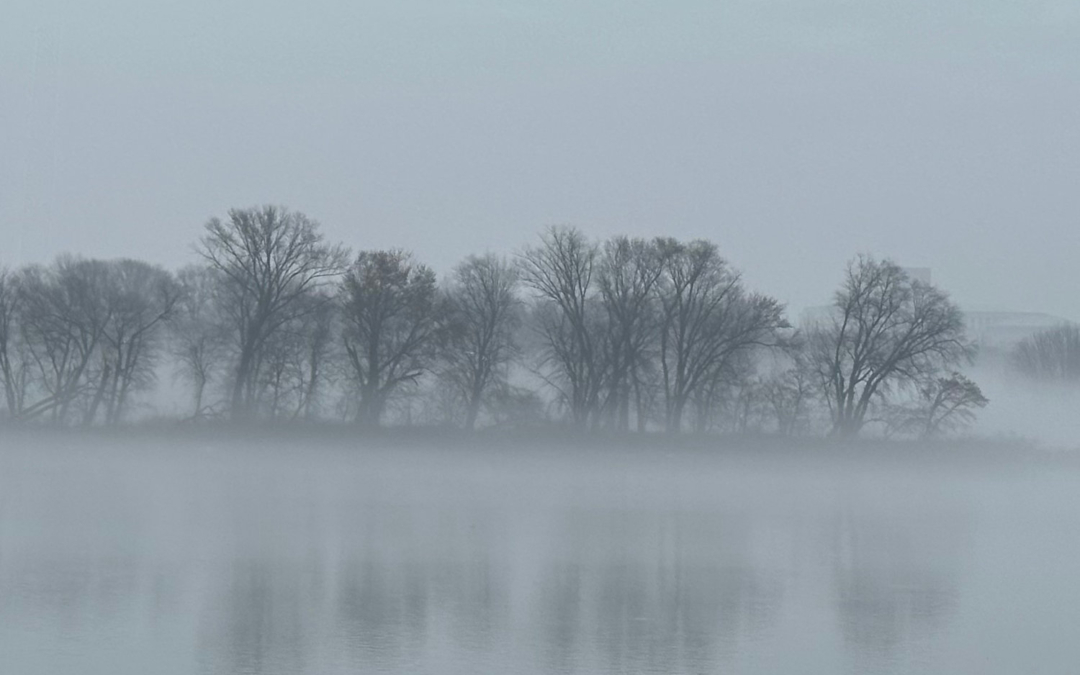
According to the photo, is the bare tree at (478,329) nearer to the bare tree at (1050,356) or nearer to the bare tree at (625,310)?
the bare tree at (625,310)

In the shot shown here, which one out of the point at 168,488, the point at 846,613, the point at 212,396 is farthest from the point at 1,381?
the point at 846,613

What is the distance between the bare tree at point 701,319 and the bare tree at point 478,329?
14.7 feet

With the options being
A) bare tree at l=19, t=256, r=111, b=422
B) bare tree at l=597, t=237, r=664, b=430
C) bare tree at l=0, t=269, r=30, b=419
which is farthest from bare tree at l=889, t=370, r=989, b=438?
bare tree at l=0, t=269, r=30, b=419

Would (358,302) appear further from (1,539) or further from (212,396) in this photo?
(1,539)

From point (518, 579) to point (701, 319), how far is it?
85.6 feet

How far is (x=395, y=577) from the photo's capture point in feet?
50.3

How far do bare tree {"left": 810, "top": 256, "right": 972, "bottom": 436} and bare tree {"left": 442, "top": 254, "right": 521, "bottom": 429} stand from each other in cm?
891

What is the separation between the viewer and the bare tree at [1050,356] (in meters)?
49.3

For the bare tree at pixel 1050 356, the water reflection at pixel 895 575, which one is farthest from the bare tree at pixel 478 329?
the bare tree at pixel 1050 356

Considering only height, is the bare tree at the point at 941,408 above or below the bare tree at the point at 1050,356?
below

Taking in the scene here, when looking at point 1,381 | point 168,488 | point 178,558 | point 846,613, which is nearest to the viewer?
point 846,613

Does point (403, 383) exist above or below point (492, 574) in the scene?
above

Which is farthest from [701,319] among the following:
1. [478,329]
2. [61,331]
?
[61,331]

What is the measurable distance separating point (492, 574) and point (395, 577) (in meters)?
1.16
